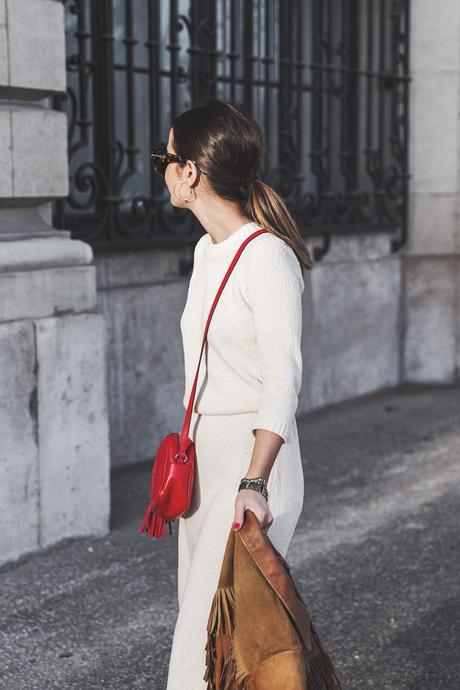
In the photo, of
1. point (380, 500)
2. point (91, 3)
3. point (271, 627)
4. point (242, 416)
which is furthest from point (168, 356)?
point (271, 627)

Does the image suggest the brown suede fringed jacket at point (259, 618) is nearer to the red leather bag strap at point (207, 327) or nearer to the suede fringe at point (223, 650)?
the suede fringe at point (223, 650)

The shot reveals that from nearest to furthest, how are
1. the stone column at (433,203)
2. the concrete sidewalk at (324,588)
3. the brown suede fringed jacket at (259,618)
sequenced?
1. the brown suede fringed jacket at (259,618)
2. the concrete sidewalk at (324,588)
3. the stone column at (433,203)

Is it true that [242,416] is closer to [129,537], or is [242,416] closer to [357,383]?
[129,537]

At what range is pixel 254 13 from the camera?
7.64 metres

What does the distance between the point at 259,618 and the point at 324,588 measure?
2325 mm

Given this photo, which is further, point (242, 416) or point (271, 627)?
point (242, 416)

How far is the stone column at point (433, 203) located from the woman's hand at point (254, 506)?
6.93m

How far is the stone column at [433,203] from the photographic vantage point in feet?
29.5

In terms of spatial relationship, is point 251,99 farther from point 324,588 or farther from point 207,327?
point 207,327

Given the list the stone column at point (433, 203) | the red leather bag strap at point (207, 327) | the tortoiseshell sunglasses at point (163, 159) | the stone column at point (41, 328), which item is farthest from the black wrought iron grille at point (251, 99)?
the red leather bag strap at point (207, 327)

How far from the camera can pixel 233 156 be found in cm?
267

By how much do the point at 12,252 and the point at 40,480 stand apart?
989 mm

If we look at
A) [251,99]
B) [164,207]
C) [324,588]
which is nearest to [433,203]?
[251,99]

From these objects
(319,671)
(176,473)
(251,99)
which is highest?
(251,99)
